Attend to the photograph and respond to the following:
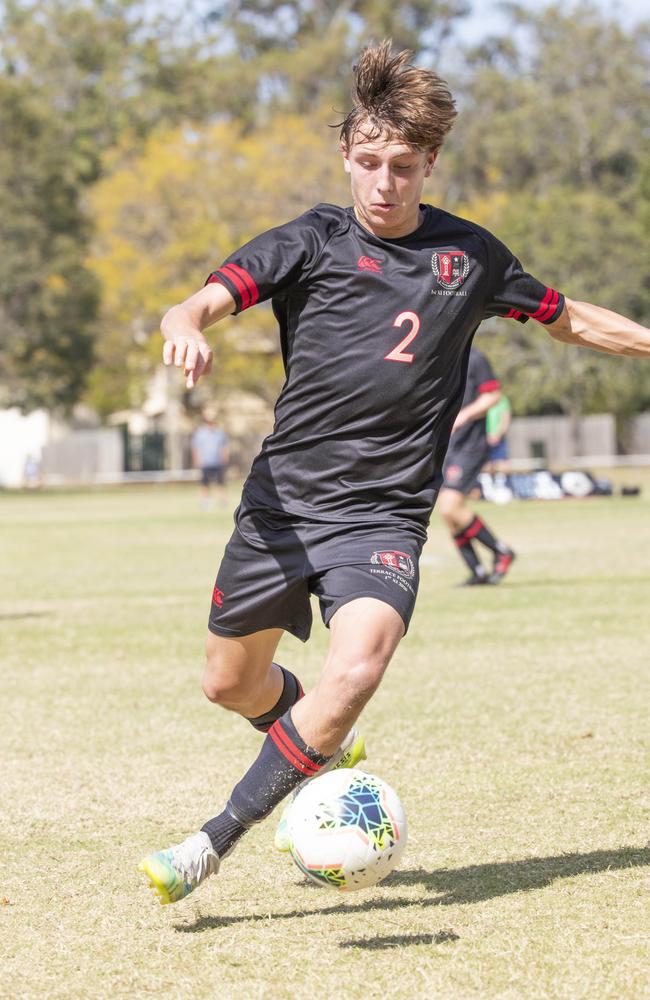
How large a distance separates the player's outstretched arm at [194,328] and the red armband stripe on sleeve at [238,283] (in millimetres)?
36

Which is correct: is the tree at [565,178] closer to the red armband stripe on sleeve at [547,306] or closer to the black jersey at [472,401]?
the black jersey at [472,401]

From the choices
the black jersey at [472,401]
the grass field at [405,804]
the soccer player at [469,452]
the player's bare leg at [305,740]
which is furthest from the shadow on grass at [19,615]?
the player's bare leg at [305,740]

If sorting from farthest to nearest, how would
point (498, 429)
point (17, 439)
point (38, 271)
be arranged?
point (17, 439) < point (38, 271) < point (498, 429)

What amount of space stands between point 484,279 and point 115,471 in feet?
196

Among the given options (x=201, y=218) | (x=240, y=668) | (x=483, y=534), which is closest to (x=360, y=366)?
(x=240, y=668)

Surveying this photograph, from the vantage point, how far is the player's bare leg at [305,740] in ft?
13.9

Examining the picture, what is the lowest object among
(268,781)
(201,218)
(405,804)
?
(405,804)

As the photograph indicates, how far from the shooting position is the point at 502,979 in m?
3.73

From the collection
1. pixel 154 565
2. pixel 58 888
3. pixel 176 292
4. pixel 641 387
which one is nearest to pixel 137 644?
pixel 58 888

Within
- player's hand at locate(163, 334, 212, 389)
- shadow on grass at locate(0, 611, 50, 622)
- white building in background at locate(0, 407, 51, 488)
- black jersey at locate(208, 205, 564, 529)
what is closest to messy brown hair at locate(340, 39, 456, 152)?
black jersey at locate(208, 205, 564, 529)

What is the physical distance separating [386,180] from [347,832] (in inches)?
77.4

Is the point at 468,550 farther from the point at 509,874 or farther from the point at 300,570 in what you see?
the point at 300,570

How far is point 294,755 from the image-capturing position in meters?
4.38

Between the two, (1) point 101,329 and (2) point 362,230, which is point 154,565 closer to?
(2) point 362,230
